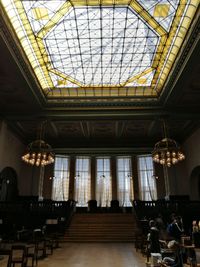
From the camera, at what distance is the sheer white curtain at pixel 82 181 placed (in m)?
22.0

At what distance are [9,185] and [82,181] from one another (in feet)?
22.4

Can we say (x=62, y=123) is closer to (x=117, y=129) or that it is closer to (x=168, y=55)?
(x=117, y=129)

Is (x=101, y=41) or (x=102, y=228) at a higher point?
(x=101, y=41)

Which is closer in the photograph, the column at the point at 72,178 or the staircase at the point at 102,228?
the staircase at the point at 102,228

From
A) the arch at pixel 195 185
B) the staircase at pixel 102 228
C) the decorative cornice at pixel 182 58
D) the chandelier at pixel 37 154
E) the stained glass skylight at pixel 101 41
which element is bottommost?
the staircase at pixel 102 228

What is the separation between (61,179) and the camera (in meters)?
22.3

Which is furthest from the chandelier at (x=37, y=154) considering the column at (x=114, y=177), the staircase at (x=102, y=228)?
the column at (x=114, y=177)

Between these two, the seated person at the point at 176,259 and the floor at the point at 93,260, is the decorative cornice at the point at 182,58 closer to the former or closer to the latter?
the seated person at the point at 176,259

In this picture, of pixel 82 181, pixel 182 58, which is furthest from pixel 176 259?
pixel 82 181

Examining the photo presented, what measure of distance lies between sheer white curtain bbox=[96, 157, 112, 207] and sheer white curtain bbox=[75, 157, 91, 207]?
91cm

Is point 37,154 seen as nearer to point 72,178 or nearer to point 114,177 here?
point 72,178

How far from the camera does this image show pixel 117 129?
728 inches

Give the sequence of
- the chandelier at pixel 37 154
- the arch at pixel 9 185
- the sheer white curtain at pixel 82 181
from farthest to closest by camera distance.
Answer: the sheer white curtain at pixel 82 181 < the arch at pixel 9 185 < the chandelier at pixel 37 154

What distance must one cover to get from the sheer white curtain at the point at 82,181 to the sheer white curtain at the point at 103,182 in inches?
35.7
